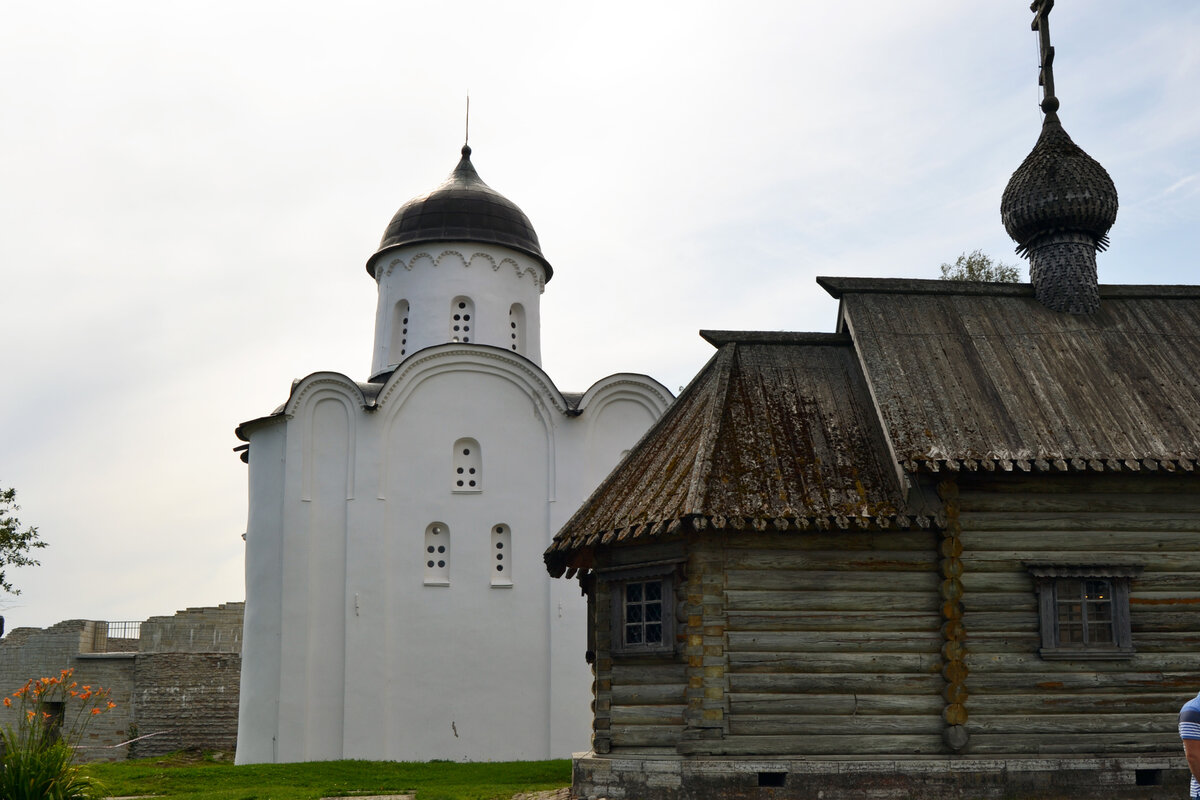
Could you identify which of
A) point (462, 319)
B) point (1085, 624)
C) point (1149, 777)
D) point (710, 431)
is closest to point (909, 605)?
point (1085, 624)

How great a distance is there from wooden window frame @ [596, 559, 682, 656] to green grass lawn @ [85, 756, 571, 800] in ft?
7.96

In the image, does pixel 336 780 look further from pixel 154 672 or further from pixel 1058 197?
pixel 154 672

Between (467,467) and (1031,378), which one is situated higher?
(467,467)

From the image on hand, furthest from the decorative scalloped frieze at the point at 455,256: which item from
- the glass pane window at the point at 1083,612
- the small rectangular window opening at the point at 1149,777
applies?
the small rectangular window opening at the point at 1149,777

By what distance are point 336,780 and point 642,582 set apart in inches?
238

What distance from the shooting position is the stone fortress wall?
2553 cm

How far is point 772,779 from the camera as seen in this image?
10797 mm

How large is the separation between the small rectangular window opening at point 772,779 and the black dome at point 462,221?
48.0 ft

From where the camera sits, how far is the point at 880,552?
11.2 meters

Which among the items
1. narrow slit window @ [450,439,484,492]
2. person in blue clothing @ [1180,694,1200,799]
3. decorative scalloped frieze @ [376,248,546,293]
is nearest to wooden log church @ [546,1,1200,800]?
person in blue clothing @ [1180,694,1200,799]

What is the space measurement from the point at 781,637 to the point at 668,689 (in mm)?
1221

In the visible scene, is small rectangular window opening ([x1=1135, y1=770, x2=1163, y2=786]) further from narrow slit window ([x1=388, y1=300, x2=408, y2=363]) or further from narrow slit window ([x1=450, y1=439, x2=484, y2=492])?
narrow slit window ([x1=388, y1=300, x2=408, y2=363])

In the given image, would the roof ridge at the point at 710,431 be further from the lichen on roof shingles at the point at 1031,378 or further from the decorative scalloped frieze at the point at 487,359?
the decorative scalloped frieze at the point at 487,359

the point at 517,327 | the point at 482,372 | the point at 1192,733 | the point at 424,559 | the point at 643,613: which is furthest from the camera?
the point at 517,327
